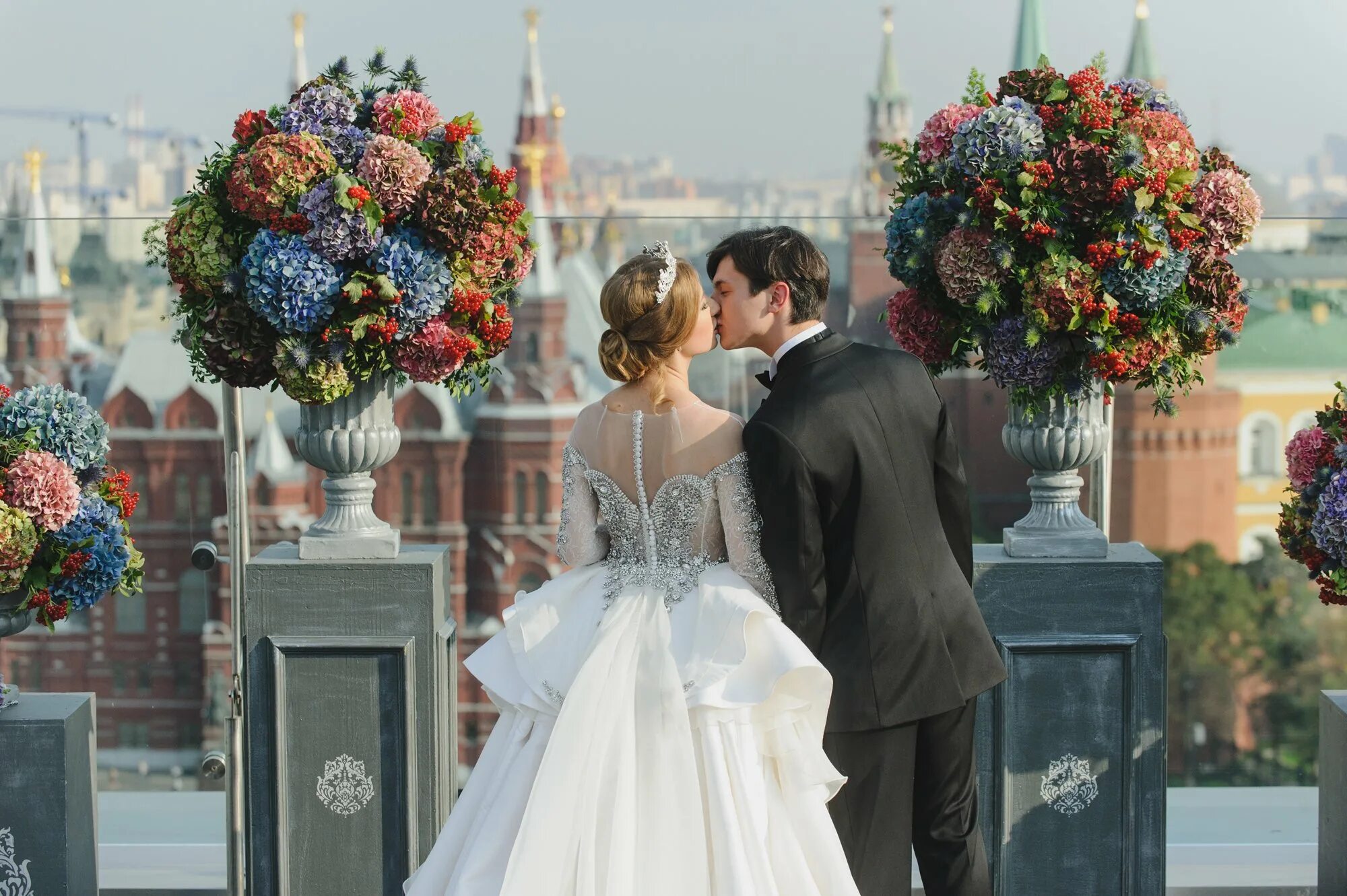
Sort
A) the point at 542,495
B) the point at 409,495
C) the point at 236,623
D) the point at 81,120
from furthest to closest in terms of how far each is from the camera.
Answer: the point at 81,120 < the point at 409,495 < the point at 542,495 < the point at 236,623

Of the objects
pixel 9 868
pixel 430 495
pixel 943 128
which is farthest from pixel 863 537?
pixel 430 495

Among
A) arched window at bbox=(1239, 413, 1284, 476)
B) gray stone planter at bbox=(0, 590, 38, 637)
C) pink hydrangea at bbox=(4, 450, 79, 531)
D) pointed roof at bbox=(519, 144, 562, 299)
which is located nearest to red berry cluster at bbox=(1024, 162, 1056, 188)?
pointed roof at bbox=(519, 144, 562, 299)

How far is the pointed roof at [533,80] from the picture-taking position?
39750 millimetres

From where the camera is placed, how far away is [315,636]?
2734 mm

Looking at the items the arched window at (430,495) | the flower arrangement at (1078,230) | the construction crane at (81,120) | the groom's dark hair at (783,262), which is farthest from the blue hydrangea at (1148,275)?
the construction crane at (81,120)

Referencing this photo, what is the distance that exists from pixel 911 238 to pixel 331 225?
0.94 meters

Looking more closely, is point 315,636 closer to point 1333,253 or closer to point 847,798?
point 847,798

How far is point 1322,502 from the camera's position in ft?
Answer: 8.46

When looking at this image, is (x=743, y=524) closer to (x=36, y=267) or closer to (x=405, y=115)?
(x=405, y=115)

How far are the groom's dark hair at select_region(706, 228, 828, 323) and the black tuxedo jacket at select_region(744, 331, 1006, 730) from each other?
0.06 metres

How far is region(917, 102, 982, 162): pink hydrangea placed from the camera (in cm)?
257

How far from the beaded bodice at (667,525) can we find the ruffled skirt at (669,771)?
0.10 ft

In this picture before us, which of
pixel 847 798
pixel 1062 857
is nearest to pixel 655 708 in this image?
pixel 847 798

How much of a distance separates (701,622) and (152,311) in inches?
551
